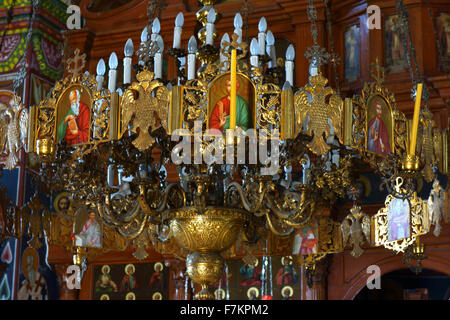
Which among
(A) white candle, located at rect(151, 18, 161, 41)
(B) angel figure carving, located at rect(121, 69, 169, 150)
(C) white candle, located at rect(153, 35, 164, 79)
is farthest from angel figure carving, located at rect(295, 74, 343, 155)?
(A) white candle, located at rect(151, 18, 161, 41)

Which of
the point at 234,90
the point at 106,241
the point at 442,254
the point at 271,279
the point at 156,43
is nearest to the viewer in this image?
the point at 234,90

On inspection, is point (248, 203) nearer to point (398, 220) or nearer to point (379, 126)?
point (379, 126)

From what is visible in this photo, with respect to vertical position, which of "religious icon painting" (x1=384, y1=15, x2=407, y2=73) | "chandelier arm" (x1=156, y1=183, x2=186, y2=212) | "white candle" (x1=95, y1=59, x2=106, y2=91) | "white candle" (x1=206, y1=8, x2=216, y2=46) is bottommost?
"chandelier arm" (x1=156, y1=183, x2=186, y2=212)

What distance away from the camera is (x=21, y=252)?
8.69m

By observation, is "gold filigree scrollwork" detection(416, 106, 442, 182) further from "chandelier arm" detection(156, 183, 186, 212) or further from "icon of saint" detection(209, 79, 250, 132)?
"chandelier arm" detection(156, 183, 186, 212)

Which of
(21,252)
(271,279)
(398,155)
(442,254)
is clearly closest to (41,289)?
(21,252)

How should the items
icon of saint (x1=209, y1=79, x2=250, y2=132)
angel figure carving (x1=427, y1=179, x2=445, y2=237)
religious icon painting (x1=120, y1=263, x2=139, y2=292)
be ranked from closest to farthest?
icon of saint (x1=209, y1=79, x2=250, y2=132) → angel figure carving (x1=427, y1=179, x2=445, y2=237) → religious icon painting (x1=120, y1=263, x2=139, y2=292)

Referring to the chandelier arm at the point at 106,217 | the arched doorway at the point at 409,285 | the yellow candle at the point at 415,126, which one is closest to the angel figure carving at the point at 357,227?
the yellow candle at the point at 415,126

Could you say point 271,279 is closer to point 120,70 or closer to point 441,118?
point 441,118

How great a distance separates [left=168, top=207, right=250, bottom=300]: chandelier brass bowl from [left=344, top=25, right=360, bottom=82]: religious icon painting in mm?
3722

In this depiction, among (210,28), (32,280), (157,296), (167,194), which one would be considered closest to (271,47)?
(210,28)

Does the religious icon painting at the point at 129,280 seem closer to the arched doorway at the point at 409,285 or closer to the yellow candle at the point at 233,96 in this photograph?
the arched doorway at the point at 409,285

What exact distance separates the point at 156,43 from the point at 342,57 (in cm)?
430

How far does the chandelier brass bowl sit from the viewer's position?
17.8 ft
